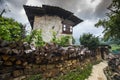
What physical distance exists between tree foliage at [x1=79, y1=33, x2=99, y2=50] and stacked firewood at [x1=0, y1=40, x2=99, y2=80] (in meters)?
15.8

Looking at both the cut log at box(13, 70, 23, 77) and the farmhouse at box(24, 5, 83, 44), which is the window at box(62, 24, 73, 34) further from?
the cut log at box(13, 70, 23, 77)

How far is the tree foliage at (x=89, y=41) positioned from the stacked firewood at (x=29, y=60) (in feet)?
51.8

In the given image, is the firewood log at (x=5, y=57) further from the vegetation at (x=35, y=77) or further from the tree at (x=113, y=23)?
the tree at (x=113, y=23)

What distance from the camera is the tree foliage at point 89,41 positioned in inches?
1092

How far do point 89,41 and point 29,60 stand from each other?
67.1 ft

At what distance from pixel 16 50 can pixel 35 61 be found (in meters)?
1.71

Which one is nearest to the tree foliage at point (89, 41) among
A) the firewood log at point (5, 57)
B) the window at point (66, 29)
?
the window at point (66, 29)

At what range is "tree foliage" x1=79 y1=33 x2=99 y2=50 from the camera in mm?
27736

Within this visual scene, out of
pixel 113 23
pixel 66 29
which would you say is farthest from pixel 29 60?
pixel 66 29

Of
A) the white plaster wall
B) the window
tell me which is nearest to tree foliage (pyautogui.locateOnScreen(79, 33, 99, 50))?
the window

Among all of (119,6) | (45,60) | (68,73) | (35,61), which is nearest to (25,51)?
(35,61)

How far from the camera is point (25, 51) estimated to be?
7883mm

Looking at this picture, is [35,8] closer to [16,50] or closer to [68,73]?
[68,73]

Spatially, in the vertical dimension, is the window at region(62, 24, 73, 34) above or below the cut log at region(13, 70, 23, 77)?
above
